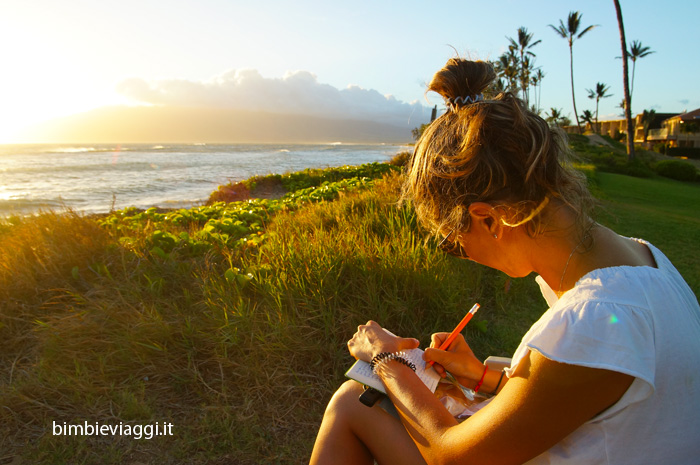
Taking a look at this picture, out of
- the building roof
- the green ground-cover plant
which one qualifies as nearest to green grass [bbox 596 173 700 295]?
the green ground-cover plant

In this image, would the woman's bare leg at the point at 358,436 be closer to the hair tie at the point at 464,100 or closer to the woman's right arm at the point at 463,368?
the woman's right arm at the point at 463,368

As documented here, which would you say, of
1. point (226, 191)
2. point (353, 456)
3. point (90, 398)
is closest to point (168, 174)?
point (226, 191)

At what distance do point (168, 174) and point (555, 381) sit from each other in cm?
2145

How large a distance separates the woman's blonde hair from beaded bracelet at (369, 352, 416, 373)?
461mm

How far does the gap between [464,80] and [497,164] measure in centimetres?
38

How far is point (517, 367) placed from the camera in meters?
1.13

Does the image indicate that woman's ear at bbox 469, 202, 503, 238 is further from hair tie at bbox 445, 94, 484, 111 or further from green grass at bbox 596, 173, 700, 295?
green grass at bbox 596, 173, 700, 295

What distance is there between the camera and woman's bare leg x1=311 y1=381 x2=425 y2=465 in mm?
1467

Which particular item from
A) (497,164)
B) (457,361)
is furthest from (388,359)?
(497,164)

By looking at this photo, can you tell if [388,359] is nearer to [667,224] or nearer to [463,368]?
[463,368]

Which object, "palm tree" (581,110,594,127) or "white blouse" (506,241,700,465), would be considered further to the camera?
"palm tree" (581,110,594,127)

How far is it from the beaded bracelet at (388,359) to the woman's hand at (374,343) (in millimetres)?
24

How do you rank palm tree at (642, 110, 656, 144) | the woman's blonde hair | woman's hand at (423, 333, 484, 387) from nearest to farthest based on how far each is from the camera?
the woman's blonde hair < woman's hand at (423, 333, 484, 387) < palm tree at (642, 110, 656, 144)

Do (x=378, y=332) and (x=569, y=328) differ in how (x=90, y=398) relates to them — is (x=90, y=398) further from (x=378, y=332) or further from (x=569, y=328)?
(x=569, y=328)
